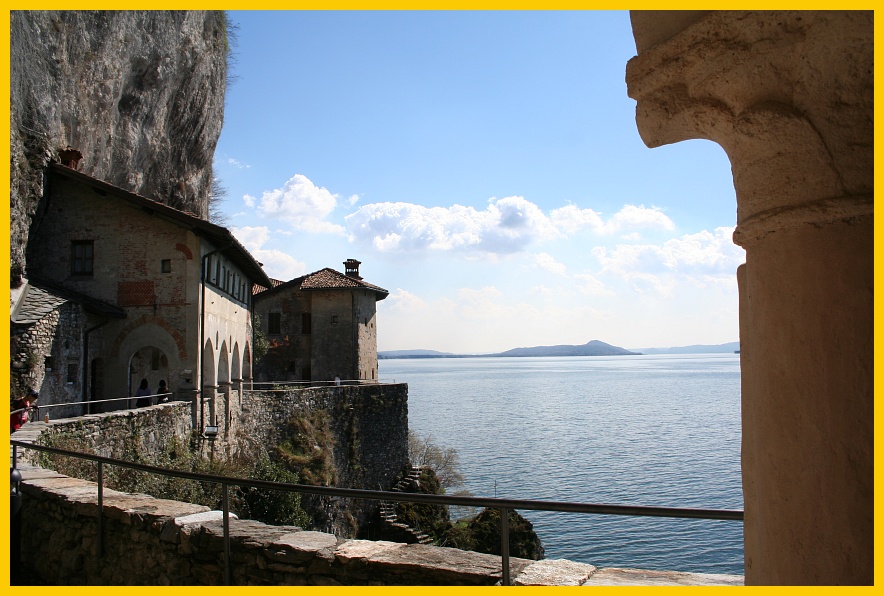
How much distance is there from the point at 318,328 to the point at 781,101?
1487 inches

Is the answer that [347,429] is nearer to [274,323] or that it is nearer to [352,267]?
[274,323]

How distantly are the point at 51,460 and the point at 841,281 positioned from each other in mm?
10806

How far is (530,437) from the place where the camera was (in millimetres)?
48719

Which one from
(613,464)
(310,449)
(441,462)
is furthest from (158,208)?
(613,464)

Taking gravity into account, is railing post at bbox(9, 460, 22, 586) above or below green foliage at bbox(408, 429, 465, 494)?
above

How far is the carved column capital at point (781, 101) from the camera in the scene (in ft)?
6.29

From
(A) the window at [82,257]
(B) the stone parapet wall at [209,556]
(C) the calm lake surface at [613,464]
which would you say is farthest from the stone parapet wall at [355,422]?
(B) the stone parapet wall at [209,556]

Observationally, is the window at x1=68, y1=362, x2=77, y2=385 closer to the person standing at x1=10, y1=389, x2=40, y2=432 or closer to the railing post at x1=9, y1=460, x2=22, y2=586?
the person standing at x1=10, y1=389, x2=40, y2=432

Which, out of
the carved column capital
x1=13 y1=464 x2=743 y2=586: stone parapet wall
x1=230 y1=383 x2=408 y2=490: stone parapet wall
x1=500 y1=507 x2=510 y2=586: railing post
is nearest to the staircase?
x1=230 y1=383 x2=408 y2=490: stone parapet wall

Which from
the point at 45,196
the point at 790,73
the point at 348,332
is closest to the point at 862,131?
the point at 790,73

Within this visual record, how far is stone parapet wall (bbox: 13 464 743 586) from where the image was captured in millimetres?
4168

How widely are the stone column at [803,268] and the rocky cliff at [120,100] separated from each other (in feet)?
63.4

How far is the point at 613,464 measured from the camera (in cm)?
3678

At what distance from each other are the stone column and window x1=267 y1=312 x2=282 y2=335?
3860 cm
